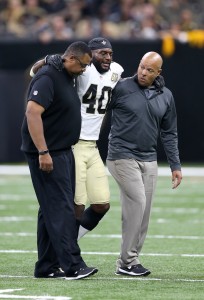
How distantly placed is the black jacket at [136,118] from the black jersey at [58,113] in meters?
0.64

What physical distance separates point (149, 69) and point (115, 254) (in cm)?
226

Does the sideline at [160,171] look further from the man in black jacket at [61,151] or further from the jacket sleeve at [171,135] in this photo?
the man in black jacket at [61,151]

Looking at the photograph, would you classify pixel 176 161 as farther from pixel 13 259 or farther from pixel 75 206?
pixel 13 259

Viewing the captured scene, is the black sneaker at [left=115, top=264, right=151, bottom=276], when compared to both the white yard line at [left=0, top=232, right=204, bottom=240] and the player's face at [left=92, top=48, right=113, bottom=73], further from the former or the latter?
the white yard line at [left=0, top=232, right=204, bottom=240]

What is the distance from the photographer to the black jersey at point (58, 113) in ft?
29.2

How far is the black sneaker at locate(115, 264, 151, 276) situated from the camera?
9.38 meters

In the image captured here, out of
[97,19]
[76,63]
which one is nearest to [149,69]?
[76,63]

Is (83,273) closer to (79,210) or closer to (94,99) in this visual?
(79,210)

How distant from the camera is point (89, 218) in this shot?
→ 386 inches

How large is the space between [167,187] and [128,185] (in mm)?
9515

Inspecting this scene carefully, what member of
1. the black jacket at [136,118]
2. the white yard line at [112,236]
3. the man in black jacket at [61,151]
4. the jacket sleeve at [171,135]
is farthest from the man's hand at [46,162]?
the white yard line at [112,236]

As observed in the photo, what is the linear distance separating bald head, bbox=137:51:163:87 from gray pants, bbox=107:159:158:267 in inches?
27.1

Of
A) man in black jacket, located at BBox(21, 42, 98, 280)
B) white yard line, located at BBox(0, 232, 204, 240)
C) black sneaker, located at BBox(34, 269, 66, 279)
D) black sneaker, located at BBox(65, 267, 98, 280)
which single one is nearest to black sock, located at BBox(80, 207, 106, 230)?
black sneaker, located at BBox(34, 269, 66, 279)

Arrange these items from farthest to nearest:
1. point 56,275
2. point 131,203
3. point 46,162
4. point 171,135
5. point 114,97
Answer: point 171,135 → point 114,97 → point 131,203 → point 56,275 → point 46,162
